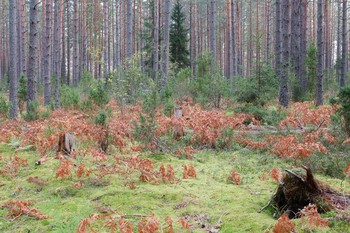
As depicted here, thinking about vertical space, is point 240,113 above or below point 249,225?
above

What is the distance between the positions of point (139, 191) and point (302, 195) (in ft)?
6.67

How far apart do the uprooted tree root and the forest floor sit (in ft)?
0.69

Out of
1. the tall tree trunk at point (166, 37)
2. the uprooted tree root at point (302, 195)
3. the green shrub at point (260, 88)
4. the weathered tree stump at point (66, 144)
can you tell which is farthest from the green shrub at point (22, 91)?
the uprooted tree root at point (302, 195)

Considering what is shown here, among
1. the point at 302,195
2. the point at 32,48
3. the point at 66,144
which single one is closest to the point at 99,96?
the point at 32,48

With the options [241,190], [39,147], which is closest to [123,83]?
[39,147]

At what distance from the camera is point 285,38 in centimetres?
1397

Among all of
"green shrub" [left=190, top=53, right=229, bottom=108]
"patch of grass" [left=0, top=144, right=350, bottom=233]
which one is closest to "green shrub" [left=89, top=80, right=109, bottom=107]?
"green shrub" [left=190, top=53, right=229, bottom=108]

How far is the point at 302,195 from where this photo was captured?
371cm

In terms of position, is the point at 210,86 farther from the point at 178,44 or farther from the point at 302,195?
the point at 178,44

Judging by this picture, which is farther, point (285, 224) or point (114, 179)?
point (114, 179)

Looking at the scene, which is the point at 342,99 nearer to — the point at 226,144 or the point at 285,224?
the point at 226,144

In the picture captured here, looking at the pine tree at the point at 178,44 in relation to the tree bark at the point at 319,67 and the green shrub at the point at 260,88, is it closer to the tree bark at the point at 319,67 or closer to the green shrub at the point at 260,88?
the tree bark at the point at 319,67

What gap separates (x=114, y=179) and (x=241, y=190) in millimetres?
1788

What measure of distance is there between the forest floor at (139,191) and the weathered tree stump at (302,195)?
21cm
